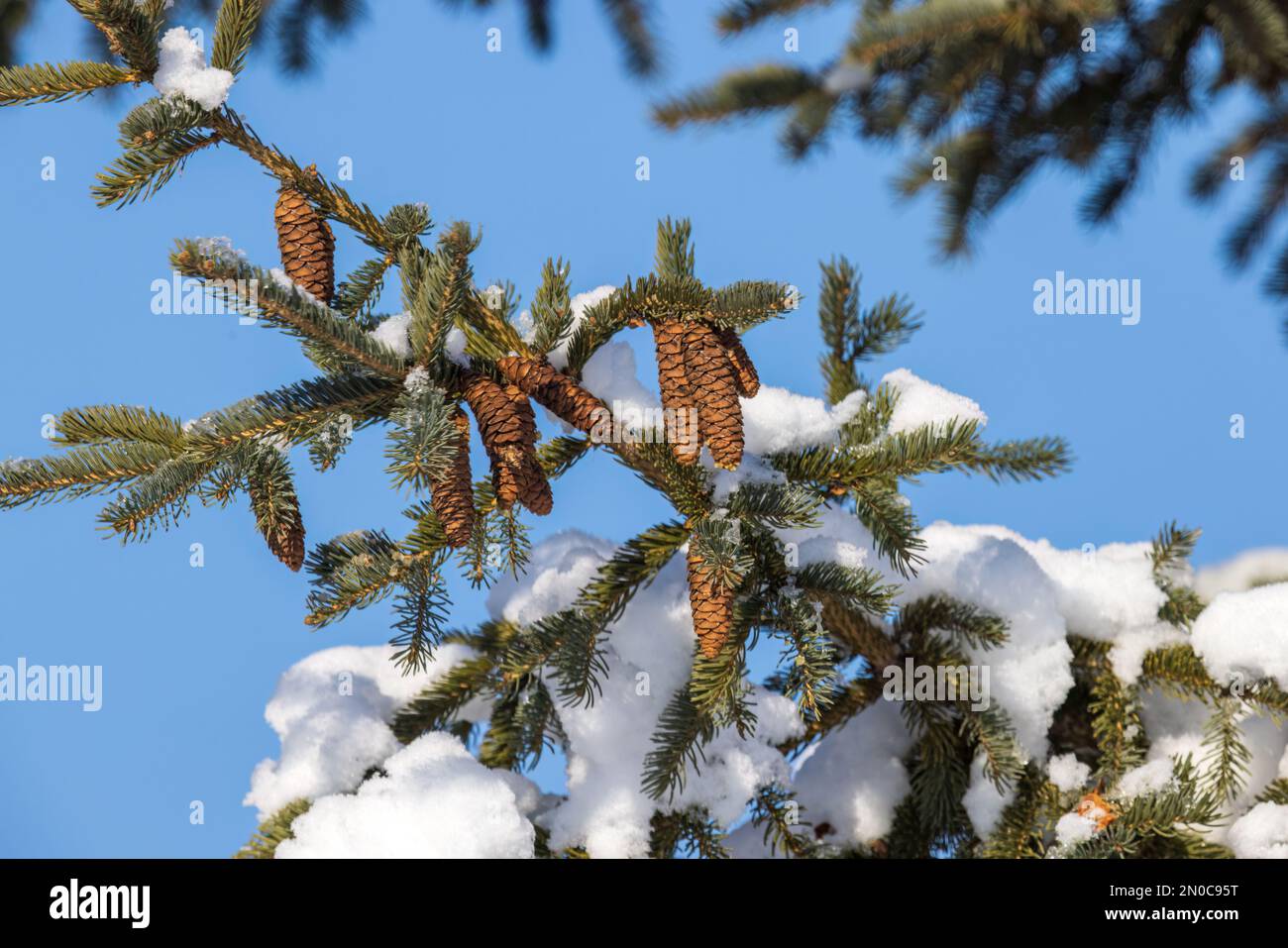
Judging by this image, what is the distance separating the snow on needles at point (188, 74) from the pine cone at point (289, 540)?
61cm

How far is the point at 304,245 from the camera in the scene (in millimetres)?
1682

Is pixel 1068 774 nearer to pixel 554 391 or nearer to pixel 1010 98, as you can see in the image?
pixel 554 391

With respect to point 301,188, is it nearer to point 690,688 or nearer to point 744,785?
point 690,688

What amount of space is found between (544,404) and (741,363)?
32 cm

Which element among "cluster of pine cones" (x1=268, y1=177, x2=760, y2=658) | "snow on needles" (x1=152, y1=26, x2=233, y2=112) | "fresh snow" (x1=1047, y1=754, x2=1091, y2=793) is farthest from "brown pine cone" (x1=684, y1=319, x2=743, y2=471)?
"fresh snow" (x1=1047, y1=754, x2=1091, y2=793)

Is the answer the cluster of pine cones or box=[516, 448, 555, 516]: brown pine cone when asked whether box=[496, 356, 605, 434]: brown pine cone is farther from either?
box=[516, 448, 555, 516]: brown pine cone

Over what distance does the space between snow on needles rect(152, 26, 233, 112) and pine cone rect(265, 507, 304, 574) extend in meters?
0.61

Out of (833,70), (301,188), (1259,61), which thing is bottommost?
(301,188)

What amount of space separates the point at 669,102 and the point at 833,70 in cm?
51

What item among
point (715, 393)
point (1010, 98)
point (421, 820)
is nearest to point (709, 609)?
point (715, 393)

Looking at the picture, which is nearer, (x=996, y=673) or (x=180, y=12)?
(x=996, y=673)

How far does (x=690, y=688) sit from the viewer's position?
1.75m
